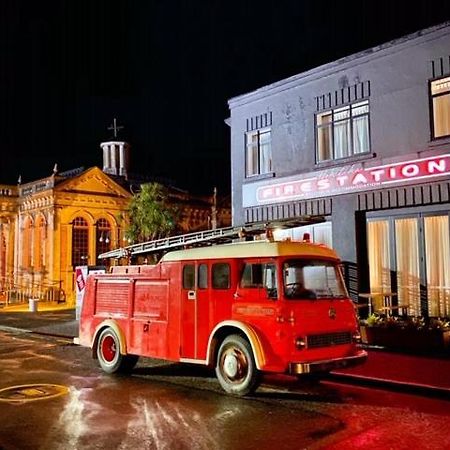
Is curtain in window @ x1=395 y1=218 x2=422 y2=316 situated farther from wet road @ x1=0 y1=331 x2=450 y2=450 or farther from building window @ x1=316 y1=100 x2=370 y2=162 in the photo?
wet road @ x1=0 y1=331 x2=450 y2=450

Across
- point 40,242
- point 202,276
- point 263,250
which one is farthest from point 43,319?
point 263,250

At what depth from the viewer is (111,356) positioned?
12039 millimetres

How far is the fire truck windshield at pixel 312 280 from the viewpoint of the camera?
9.20 meters

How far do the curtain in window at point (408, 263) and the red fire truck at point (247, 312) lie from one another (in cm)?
485

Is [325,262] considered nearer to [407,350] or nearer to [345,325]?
[345,325]

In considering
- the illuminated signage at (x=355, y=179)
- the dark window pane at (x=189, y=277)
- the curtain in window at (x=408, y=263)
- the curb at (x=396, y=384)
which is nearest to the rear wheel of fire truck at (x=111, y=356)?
the dark window pane at (x=189, y=277)

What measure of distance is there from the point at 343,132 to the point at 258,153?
10.8 feet

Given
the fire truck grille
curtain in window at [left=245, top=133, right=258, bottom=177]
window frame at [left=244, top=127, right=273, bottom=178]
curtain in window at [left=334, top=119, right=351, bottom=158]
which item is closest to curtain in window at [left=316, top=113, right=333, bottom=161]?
curtain in window at [left=334, top=119, right=351, bottom=158]

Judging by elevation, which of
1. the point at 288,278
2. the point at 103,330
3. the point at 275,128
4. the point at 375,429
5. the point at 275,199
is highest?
the point at 275,128

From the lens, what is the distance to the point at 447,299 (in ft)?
44.1

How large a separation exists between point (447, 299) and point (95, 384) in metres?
8.25

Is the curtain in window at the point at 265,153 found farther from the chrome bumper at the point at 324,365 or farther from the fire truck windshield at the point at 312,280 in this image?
the chrome bumper at the point at 324,365

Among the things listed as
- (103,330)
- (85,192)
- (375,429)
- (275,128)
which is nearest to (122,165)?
(85,192)

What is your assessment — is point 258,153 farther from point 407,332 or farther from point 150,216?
point 150,216
